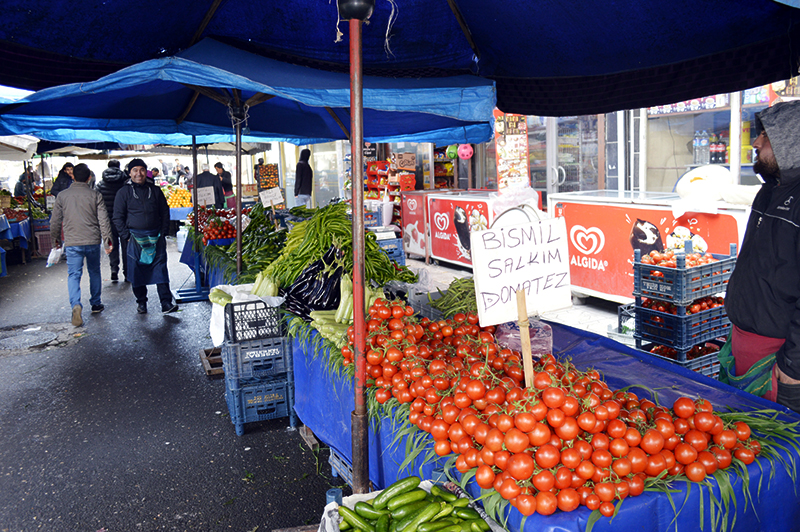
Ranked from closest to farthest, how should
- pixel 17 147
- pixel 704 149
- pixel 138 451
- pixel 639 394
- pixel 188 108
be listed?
pixel 639 394 < pixel 138 451 < pixel 188 108 < pixel 704 149 < pixel 17 147

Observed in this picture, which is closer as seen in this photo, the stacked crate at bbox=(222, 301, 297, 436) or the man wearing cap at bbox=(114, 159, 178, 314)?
the stacked crate at bbox=(222, 301, 297, 436)

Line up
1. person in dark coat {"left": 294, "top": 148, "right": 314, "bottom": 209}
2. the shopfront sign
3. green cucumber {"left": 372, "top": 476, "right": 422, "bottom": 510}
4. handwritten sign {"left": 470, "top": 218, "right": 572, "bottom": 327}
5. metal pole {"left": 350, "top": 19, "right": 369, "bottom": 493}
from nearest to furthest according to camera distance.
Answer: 1. green cucumber {"left": 372, "top": 476, "right": 422, "bottom": 510}
2. handwritten sign {"left": 470, "top": 218, "right": 572, "bottom": 327}
3. metal pole {"left": 350, "top": 19, "right": 369, "bottom": 493}
4. the shopfront sign
5. person in dark coat {"left": 294, "top": 148, "right": 314, "bottom": 209}

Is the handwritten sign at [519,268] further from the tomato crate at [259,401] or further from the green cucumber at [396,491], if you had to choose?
the tomato crate at [259,401]

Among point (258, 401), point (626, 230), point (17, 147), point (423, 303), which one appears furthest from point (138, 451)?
point (17, 147)

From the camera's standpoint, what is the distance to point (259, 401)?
4.35m

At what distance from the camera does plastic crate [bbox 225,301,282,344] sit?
4.15 metres

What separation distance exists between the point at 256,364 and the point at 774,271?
340 centimetres

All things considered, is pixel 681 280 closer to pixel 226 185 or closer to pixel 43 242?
pixel 226 185

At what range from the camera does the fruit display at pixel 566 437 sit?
181 cm

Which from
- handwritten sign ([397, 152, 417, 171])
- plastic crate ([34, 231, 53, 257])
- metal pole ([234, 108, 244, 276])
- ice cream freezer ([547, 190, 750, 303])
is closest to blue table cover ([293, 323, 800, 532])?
metal pole ([234, 108, 244, 276])

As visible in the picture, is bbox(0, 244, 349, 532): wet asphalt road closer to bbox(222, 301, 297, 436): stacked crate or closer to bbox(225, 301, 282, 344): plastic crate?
bbox(222, 301, 297, 436): stacked crate

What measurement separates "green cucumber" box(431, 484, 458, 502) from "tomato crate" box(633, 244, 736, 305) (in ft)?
11.0

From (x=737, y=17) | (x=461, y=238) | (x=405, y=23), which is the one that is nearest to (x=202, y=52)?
(x=405, y=23)

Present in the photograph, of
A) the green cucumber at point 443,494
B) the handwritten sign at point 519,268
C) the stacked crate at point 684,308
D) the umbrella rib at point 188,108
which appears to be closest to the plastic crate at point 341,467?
the green cucumber at point 443,494
